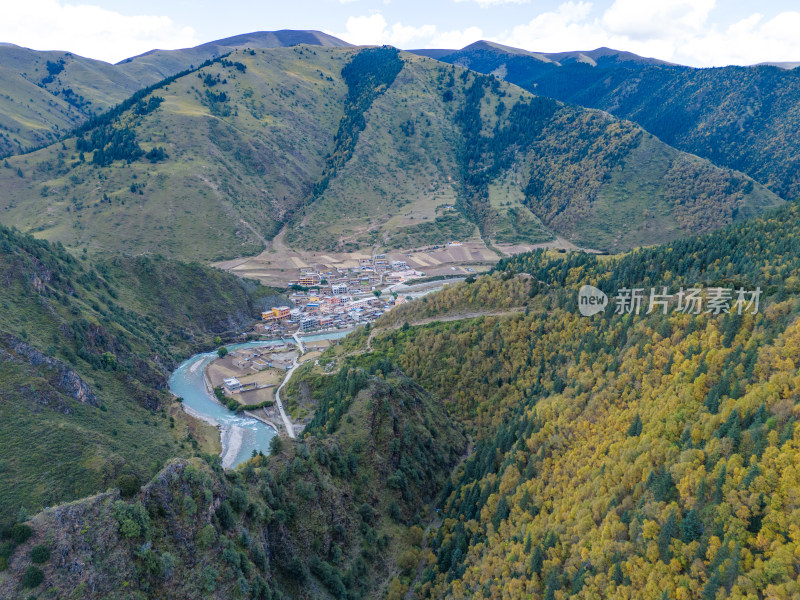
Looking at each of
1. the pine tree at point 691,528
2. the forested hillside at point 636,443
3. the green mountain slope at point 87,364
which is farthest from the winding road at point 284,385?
the pine tree at point 691,528

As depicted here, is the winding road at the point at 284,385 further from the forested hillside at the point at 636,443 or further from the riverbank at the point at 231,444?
the forested hillside at the point at 636,443

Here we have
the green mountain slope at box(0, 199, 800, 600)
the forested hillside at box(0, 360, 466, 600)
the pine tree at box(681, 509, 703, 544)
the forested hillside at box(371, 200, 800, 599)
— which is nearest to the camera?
the forested hillside at box(371, 200, 800, 599)

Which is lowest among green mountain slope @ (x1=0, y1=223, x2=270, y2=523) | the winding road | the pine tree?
the winding road

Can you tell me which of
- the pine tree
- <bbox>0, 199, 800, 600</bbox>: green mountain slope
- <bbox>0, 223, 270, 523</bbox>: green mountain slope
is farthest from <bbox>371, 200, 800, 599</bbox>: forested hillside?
<bbox>0, 223, 270, 523</bbox>: green mountain slope

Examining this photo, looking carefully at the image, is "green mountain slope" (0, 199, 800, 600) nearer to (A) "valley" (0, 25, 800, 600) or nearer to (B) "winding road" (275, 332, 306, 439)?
(A) "valley" (0, 25, 800, 600)

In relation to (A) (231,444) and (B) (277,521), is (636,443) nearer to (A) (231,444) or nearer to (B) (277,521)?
(B) (277,521)

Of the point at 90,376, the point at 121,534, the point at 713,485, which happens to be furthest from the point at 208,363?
the point at 713,485

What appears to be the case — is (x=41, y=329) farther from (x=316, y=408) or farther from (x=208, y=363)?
(x=316, y=408)

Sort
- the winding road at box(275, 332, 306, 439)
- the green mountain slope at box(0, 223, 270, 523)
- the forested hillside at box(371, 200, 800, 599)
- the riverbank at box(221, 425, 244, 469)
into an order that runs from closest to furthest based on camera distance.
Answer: the forested hillside at box(371, 200, 800, 599) → the green mountain slope at box(0, 223, 270, 523) → the riverbank at box(221, 425, 244, 469) → the winding road at box(275, 332, 306, 439)
